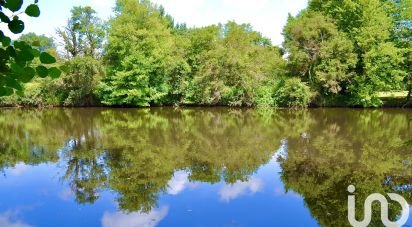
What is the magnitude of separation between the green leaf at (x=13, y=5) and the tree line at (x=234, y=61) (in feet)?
98.0

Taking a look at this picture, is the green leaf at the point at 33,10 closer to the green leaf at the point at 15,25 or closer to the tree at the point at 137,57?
the green leaf at the point at 15,25

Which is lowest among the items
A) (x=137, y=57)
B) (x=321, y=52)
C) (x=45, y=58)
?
(x=45, y=58)

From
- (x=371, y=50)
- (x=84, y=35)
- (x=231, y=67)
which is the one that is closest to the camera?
(x=371, y=50)

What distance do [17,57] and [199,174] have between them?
10542mm

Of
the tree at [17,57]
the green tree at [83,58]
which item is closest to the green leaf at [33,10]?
the tree at [17,57]

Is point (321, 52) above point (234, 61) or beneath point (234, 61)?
above

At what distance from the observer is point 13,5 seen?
164 cm

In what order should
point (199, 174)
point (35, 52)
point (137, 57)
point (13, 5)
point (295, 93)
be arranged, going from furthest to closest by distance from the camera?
point (137, 57), point (295, 93), point (199, 174), point (35, 52), point (13, 5)

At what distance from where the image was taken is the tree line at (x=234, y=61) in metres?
Answer: 30.2

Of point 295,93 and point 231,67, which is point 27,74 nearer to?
point 295,93

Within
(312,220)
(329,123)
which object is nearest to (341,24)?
(329,123)

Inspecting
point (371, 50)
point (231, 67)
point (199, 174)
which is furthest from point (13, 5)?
point (231, 67)

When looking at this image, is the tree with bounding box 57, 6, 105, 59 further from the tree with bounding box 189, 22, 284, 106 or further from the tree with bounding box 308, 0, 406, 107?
the tree with bounding box 308, 0, 406, 107

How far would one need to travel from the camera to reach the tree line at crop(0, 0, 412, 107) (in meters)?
30.2
